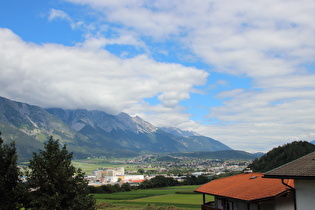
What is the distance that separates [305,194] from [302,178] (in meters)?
1.06

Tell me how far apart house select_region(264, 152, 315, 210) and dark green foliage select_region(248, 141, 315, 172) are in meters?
85.8

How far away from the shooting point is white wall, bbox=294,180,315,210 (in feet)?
42.3

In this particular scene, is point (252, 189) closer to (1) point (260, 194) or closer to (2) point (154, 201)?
(1) point (260, 194)

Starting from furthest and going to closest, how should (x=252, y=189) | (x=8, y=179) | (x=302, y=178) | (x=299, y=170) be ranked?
(x=8, y=179)
(x=252, y=189)
(x=299, y=170)
(x=302, y=178)

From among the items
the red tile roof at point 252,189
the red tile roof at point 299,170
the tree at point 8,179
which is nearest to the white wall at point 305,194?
the red tile roof at point 299,170

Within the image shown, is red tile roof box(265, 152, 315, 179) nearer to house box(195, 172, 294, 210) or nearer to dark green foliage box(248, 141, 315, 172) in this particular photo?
house box(195, 172, 294, 210)

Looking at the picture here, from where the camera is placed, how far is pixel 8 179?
2395 cm

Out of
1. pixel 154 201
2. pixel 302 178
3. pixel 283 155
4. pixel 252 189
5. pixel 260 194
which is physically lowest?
pixel 154 201

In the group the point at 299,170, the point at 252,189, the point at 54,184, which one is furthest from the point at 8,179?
the point at 299,170

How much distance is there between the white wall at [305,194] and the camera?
42.3ft

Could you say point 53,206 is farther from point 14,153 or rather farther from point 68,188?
point 14,153

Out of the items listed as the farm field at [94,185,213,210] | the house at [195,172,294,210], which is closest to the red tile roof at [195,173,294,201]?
the house at [195,172,294,210]

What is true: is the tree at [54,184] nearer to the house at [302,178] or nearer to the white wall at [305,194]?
the house at [302,178]

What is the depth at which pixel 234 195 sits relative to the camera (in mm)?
19172
